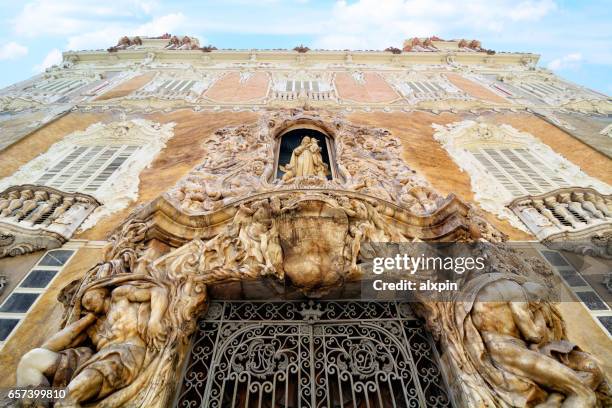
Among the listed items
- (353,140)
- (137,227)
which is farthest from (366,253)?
(353,140)

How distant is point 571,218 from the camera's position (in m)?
6.59

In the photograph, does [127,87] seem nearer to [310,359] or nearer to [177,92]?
[177,92]

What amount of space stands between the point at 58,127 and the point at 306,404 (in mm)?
10601

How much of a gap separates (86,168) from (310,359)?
7291 millimetres

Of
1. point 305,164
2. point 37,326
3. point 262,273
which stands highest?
point 305,164

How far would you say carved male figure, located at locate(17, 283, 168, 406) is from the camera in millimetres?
3336

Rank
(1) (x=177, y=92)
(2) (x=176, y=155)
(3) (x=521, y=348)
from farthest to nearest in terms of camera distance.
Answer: (1) (x=177, y=92)
(2) (x=176, y=155)
(3) (x=521, y=348)

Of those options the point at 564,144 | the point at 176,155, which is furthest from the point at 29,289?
the point at 564,144

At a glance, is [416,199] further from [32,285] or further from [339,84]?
[339,84]

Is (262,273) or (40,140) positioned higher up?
(40,140)

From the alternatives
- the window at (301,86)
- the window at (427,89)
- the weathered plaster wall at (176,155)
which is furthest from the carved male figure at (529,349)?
the window at (301,86)

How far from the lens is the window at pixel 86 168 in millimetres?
7691

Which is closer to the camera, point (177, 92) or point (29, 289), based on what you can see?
point (29, 289)

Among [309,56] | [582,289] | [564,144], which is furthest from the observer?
[309,56]
